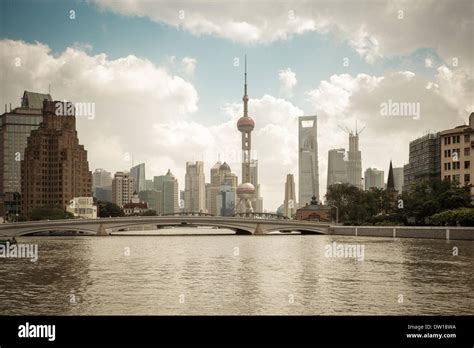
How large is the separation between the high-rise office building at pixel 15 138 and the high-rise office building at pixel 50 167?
3741mm

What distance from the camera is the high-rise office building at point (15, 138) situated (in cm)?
14975

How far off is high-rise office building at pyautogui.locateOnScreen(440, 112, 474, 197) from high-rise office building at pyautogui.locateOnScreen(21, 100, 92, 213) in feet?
337

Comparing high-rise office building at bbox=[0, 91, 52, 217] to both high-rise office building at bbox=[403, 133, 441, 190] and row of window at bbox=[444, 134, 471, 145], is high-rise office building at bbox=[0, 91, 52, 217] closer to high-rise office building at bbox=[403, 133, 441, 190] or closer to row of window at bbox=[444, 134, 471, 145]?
high-rise office building at bbox=[403, 133, 441, 190]

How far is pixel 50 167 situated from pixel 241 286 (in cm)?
14035

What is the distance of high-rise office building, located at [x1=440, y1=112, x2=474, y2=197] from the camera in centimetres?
9469

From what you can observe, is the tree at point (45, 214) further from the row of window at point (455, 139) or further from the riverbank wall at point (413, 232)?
the row of window at point (455, 139)

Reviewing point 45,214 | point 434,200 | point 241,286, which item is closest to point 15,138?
point 45,214

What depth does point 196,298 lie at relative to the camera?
2469 centimetres

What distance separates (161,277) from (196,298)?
Answer: 8598mm

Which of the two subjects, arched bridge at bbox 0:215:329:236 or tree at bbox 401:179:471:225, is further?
arched bridge at bbox 0:215:329:236

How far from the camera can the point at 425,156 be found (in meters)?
142

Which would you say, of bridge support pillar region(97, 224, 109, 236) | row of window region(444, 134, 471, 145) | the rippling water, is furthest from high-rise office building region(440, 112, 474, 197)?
bridge support pillar region(97, 224, 109, 236)

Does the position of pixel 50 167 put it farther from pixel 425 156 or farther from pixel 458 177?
pixel 458 177

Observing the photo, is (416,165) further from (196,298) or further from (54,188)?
(196,298)
